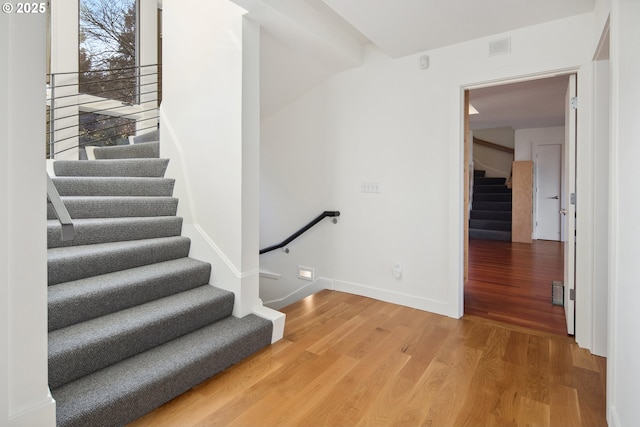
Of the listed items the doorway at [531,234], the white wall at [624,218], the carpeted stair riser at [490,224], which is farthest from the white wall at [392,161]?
the carpeted stair riser at [490,224]

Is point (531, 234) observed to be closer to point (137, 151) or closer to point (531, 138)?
point (531, 138)

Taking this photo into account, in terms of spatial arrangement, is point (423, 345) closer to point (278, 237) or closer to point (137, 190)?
point (278, 237)

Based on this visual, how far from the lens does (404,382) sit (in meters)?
1.90

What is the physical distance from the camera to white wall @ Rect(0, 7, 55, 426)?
46.1 inches

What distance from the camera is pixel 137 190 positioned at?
9.59 feet

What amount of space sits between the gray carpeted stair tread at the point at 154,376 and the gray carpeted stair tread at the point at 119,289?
0.35m

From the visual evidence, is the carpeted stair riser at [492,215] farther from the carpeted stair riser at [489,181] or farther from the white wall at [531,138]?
the white wall at [531,138]

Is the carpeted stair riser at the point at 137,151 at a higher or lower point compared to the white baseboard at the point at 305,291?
higher

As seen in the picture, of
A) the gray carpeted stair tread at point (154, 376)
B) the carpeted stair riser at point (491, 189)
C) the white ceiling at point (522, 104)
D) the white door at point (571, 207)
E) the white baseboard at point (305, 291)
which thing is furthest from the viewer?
the carpeted stair riser at point (491, 189)

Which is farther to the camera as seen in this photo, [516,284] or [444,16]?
[516,284]

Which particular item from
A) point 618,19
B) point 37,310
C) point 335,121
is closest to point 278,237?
point 335,121

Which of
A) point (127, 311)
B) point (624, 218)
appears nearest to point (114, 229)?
point (127, 311)

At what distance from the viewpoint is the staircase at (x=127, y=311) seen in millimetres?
1543

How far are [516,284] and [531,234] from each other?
142 inches
